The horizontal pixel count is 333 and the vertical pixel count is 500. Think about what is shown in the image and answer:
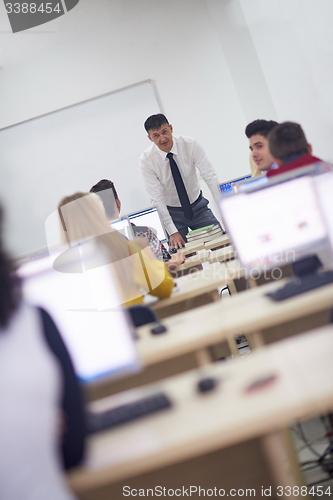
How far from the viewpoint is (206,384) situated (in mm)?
1042

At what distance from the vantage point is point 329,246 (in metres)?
1.61

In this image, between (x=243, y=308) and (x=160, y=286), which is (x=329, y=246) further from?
(x=160, y=286)

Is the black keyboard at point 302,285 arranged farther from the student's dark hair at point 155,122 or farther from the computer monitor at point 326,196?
the student's dark hair at point 155,122

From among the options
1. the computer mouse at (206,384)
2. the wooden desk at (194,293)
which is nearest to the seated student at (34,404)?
the computer mouse at (206,384)

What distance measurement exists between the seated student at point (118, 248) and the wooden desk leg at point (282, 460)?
94cm

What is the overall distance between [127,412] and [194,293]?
3.63ft

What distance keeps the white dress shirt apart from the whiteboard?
3.52 feet

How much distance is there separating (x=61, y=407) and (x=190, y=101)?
5034mm

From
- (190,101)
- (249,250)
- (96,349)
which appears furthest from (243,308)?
(190,101)

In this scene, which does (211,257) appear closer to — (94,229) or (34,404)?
(94,229)

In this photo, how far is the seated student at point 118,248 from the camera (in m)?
1.86

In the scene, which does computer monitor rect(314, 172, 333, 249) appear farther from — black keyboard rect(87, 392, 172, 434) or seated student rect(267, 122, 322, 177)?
black keyboard rect(87, 392, 172, 434)

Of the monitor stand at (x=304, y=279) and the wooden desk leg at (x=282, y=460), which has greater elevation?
the monitor stand at (x=304, y=279)

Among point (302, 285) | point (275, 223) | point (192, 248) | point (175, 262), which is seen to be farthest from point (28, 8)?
point (302, 285)
